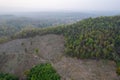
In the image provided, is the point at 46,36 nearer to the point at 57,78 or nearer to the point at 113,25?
the point at 113,25

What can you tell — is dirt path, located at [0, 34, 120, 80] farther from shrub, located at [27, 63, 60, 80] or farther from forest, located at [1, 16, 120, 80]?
forest, located at [1, 16, 120, 80]

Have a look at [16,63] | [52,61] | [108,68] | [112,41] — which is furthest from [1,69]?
[112,41]

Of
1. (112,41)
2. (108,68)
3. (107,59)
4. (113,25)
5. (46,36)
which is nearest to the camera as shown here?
(108,68)

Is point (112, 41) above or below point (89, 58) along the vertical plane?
above

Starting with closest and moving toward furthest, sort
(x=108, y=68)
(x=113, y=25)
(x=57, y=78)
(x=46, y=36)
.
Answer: (x=57, y=78) < (x=108, y=68) < (x=113, y=25) < (x=46, y=36)

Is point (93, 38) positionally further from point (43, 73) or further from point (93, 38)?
point (43, 73)

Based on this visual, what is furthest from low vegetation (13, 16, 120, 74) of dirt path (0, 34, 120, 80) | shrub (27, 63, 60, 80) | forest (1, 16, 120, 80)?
shrub (27, 63, 60, 80)
